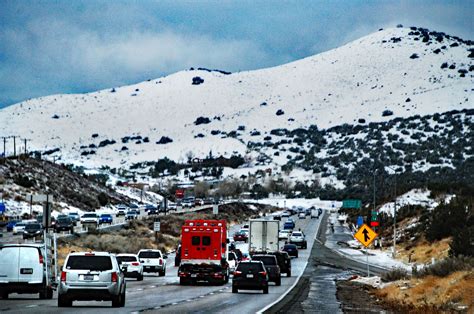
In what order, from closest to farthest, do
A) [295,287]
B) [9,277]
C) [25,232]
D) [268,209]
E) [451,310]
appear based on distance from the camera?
[451,310], [9,277], [295,287], [25,232], [268,209]

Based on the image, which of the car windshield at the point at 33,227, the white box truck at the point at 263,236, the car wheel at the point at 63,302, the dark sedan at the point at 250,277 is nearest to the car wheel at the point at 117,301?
the car wheel at the point at 63,302

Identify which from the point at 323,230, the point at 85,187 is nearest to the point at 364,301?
the point at 323,230

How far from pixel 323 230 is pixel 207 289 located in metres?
90.2

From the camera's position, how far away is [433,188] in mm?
122188

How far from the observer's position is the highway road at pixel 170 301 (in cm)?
2770

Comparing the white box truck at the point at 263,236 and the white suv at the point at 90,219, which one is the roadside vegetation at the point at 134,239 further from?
the white box truck at the point at 263,236

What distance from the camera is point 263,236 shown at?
64.8 meters

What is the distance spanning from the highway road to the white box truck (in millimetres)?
13310

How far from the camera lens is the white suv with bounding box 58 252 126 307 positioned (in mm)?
27859

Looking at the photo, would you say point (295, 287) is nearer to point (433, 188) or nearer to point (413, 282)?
point (413, 282)

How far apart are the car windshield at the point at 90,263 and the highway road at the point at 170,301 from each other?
4.01 feet

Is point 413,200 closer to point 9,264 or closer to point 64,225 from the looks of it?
point 64,225

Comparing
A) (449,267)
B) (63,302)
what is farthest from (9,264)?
(449,267)

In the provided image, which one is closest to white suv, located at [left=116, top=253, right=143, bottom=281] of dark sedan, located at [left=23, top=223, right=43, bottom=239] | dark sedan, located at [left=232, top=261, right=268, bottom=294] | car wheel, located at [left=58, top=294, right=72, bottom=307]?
dark sedan, located at [left=232, top=261, right=268, bottom=294]
